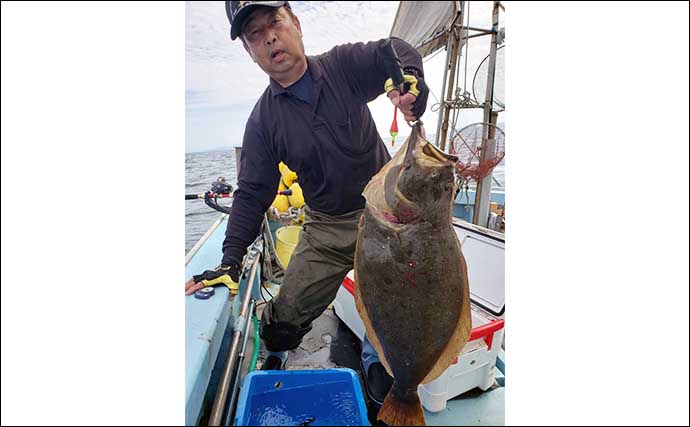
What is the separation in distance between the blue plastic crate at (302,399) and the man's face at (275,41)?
115cm

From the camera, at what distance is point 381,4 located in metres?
1.28

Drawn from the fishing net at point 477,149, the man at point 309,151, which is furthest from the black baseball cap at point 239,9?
the fishing net at point 477,149

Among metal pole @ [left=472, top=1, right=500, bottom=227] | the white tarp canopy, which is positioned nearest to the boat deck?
metal pole @ [left=472, top=1, right=500, bottom=227]

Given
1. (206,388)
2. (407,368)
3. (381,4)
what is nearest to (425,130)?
(381,4)

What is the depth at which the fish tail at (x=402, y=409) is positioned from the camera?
4.22 feet

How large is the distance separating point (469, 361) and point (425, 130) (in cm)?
94

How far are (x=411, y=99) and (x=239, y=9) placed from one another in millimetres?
667

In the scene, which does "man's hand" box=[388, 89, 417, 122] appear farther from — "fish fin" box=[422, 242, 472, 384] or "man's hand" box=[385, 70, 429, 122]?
"fish fin" box=[422, 242, 472, 384]

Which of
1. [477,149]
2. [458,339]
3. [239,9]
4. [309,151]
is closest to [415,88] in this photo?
[309,151]

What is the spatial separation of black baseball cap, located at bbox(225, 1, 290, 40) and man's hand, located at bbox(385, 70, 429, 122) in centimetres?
49

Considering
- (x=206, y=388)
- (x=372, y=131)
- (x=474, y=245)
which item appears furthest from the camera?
(x=474, y=245)

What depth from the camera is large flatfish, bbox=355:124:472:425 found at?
1312 mm

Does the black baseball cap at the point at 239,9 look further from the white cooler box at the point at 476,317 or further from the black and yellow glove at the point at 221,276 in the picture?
the white cooler box at the point at 476,317

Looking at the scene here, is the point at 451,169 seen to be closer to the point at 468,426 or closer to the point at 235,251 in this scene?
the point at 468,426
